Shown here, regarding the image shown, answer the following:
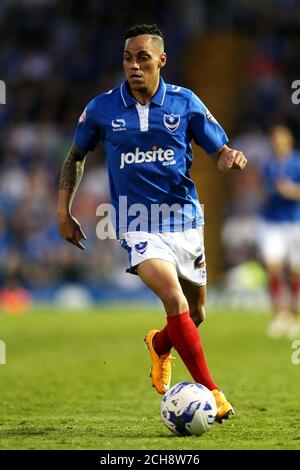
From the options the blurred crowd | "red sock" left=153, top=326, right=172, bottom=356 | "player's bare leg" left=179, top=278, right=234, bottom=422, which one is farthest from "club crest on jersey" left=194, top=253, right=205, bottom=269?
the blurred crowd

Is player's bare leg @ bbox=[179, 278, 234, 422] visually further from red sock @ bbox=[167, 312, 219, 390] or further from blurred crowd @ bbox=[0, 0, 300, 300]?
blurred crowd @ bbox=[0, 0, 300, 300]

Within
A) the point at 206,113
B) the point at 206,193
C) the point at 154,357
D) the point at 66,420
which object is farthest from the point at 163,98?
the point at 206,193

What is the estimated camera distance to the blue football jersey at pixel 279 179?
13.3m

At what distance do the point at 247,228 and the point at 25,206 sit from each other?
4161mm

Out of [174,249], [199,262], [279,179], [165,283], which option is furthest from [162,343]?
[279,179]

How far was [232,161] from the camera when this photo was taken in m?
6.16

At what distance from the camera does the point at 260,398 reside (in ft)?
24.3

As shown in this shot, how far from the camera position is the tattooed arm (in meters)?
6.43

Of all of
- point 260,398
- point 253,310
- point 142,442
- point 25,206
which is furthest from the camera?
point 25,206

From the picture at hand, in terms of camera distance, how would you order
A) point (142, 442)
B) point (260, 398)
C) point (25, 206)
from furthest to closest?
point (25, 206) → point (260, 398) → point (142, 442)

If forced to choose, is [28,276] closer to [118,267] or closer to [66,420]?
[118,267]

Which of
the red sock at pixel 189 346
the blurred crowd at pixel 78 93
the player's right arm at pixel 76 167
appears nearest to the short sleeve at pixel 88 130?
the player's right arm at pixel 76 167

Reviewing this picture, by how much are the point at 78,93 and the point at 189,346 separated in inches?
615

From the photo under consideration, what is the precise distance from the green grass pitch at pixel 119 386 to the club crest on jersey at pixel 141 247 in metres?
1.00
